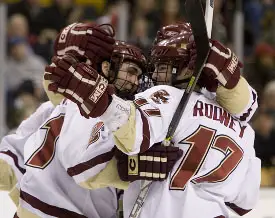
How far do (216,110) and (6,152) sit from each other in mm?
858

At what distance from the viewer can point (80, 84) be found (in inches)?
71.4

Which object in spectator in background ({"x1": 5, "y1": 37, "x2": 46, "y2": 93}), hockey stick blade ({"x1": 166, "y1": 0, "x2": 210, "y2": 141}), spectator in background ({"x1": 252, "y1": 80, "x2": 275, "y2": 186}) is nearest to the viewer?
hockey stick blade ({"x1": 166, "y1": 0, "x2": 210, "y2": 141})

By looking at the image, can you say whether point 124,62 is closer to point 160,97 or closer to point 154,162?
point 160,97

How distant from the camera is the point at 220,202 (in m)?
→ 2.02

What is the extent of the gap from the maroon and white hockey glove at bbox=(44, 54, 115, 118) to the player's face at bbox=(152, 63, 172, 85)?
1.03 feet

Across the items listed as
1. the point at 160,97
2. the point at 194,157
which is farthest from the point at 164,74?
the point at 194,157

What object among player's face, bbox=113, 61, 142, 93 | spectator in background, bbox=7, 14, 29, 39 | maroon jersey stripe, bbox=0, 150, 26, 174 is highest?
player's face, bbox=113, 61, 142, 93

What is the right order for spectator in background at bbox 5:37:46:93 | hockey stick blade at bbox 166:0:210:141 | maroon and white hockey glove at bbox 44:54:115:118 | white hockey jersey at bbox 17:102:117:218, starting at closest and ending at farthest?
maroon and white hockey glove at bbox 44:54:115:118, hockey stick blade at bbox 166:0:210:141, white hockey jersey at bbox 17:102:117:218, spectator in background at bbox 5:37:46:93

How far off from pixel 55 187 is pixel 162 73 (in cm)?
48

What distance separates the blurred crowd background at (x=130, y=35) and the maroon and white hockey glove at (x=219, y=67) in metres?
2.19

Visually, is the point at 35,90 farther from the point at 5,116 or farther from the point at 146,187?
the point at 146,187

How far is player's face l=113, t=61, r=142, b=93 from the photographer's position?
2.25m

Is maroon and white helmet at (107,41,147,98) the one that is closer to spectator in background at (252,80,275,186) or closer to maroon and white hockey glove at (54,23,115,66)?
maroon and white hockey glove at (54,23,115,66)

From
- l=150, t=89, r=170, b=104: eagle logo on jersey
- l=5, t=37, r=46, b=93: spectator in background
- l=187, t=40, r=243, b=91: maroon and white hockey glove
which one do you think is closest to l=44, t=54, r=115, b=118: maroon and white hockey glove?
l=150, t=89, r=170, b=104: eagle logo on jersey
